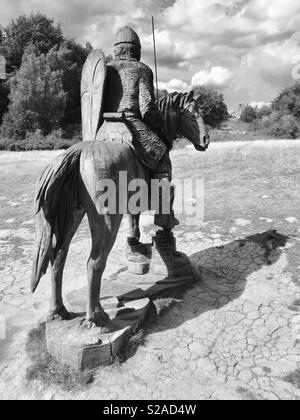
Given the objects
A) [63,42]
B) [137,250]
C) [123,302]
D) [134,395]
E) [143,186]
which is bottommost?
[134,395]

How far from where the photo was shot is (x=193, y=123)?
3582 millimetres

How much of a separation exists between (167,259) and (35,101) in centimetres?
→ 1803

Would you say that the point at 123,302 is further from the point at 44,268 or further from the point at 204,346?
the point at 44,268

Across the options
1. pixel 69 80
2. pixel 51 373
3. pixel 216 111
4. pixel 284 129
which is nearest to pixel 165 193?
pixel 51 373

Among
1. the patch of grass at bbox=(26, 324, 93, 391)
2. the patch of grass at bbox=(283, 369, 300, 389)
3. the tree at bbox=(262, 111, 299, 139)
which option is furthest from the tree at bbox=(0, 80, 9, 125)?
the patch of grass at bbox=(283, 369, 300, 389)

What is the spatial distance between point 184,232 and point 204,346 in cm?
317

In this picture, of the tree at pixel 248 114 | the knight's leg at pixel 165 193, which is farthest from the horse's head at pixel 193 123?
the tree at pixel 248 114

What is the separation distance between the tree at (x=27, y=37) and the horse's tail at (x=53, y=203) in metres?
24.3

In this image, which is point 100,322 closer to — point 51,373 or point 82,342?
point 82,342

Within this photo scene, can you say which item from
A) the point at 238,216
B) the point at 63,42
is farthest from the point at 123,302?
the point at 63,42

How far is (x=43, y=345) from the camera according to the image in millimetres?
2842

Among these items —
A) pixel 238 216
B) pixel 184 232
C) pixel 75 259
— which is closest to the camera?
pixel 75 259

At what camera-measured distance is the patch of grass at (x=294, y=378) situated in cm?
241

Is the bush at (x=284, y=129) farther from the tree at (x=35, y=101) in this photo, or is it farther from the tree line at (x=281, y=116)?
the tree at (x=35, y=101)
